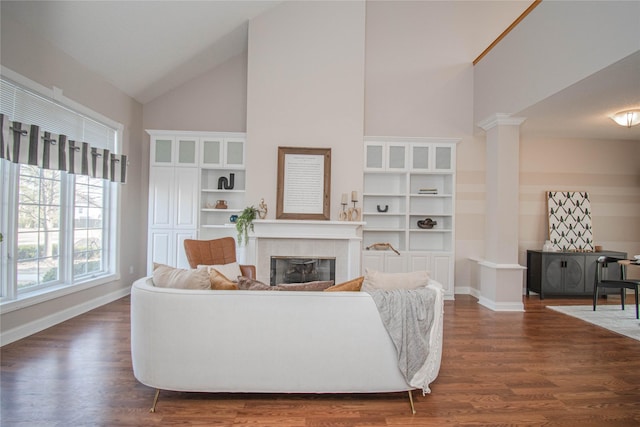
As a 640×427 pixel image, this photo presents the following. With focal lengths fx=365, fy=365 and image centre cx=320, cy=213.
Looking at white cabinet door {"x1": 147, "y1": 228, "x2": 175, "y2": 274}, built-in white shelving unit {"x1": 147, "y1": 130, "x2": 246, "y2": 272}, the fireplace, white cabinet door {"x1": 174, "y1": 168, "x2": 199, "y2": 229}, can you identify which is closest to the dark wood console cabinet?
the fireplace

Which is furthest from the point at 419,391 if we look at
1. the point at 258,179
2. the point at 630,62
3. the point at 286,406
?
the point at 258,179

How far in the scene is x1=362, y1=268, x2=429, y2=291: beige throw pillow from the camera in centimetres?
251

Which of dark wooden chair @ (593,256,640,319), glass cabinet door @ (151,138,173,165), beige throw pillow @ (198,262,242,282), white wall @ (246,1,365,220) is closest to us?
beige throw pillow @ (198,262,242,282)

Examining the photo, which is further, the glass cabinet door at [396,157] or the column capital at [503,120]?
the glass cabinet door at [396,157]

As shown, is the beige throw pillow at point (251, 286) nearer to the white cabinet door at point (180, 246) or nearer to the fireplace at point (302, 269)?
the fireplace at point (302, 269)

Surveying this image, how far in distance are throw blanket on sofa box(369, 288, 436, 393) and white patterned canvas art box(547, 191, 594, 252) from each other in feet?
15.7

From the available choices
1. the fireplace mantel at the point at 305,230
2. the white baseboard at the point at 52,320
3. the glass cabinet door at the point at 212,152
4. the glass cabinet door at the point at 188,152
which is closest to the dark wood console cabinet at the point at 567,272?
the fireplace mantel at the point at 305,230

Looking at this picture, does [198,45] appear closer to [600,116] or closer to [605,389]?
[600,116]

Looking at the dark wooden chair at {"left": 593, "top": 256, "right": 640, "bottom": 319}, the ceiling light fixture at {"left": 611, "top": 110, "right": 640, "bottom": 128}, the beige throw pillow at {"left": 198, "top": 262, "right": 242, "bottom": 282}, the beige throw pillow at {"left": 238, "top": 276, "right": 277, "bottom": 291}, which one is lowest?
the dark wooden chair at {"left": 593, "top": 256, "right": 640, "bottom": 319}

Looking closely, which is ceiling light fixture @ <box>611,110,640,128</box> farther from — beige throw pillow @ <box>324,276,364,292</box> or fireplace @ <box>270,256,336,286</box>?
beige throw pillow @ <box>324,276,364,292</box>

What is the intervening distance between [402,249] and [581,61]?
333 cm

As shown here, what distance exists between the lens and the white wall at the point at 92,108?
3420mm

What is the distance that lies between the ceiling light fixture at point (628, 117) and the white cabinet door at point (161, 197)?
6.27 m

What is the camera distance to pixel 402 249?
19.4 feet
